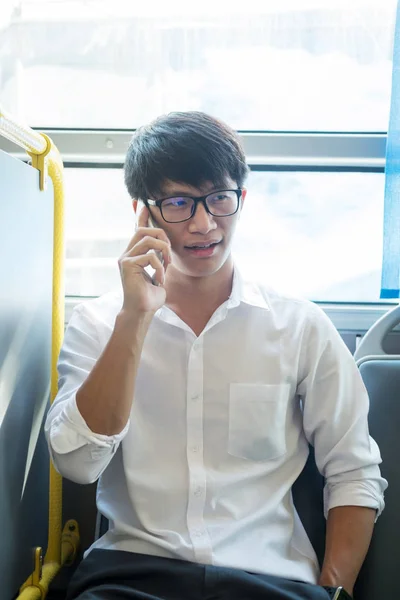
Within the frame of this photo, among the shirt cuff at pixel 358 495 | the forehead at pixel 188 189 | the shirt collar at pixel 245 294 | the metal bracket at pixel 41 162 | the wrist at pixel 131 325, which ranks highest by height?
the metal bracket at pixel 41 162

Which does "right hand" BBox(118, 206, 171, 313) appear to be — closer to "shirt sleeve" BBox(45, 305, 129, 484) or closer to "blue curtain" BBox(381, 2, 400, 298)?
"shirt sleeve" BBox(45, 305, 129, 484)

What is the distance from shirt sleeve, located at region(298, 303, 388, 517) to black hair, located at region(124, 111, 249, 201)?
39 centimetres

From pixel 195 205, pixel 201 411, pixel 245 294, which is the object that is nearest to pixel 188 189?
pixel 195 205

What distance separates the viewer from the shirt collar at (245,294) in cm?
146

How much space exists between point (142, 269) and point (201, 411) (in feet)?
1.06

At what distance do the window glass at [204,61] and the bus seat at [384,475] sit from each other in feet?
2.36

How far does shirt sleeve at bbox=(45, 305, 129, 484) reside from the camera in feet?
4.05

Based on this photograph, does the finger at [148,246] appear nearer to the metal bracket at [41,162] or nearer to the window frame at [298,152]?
the metal bracket at [41,162]

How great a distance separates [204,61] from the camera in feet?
6.31

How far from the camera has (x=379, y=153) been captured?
6.23 feet

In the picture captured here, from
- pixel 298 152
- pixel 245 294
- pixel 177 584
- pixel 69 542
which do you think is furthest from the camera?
pixel 298 152

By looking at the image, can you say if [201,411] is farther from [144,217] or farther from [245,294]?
[144,217]

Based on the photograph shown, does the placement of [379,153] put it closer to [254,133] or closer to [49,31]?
[254,133]

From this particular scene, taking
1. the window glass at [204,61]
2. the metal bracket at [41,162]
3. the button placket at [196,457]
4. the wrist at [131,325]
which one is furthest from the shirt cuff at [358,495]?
the window glass at [204,61]
